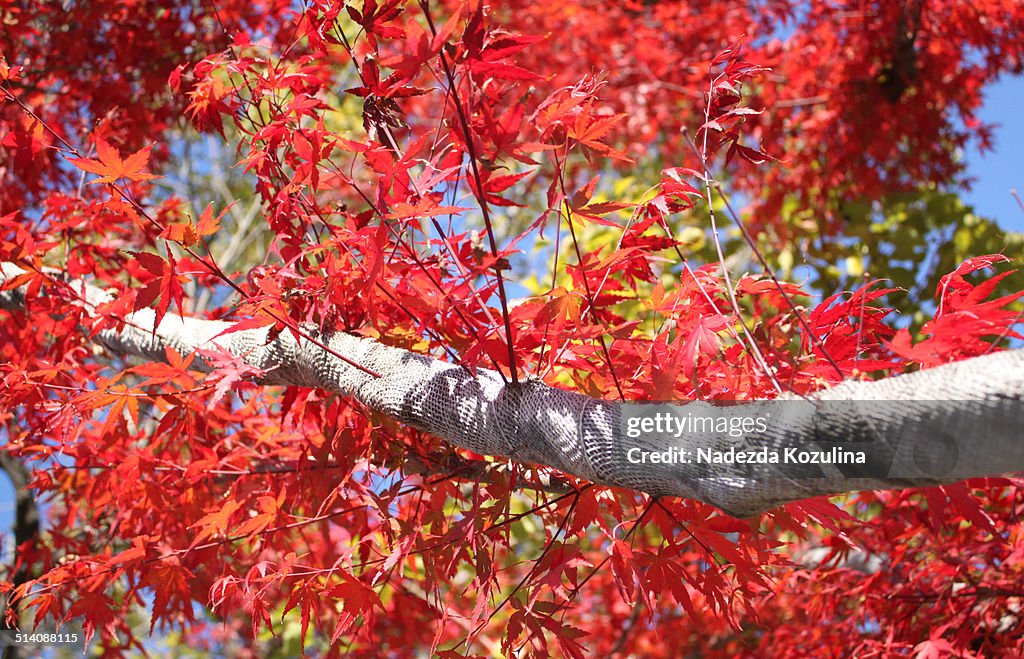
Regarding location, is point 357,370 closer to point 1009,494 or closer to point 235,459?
point 235,459

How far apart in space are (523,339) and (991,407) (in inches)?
28.9

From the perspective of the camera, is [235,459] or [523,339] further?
[235,459]

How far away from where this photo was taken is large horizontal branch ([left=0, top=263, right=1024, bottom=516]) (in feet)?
2.57

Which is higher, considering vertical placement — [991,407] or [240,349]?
[240,349]

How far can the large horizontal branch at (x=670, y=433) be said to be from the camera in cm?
78

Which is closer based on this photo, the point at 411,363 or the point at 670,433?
the point at 670,433

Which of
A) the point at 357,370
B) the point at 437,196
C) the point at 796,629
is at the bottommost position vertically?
the point at 796,629

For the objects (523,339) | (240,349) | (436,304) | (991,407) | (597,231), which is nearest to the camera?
(991,407)

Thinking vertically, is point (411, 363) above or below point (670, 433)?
above

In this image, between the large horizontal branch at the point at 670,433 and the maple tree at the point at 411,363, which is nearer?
the large horizontal branch at the point at 670,433

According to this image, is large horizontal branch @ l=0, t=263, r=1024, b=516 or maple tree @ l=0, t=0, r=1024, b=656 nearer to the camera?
large horizontal branch @ l=0, t=263, r=1024, b=516

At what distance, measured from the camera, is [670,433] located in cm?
101

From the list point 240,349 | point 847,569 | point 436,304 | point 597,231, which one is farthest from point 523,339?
point 597,231

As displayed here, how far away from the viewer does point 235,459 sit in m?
1.71
